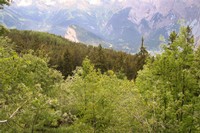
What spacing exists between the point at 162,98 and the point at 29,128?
31.3ft

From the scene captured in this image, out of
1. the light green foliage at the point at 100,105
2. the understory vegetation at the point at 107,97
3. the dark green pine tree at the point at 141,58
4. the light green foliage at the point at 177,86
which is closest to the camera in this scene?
the understory vegetation at the point at 107,97

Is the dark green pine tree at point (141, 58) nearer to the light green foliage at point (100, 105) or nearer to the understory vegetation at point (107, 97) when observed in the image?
the understory vegetation at point (107, 97)

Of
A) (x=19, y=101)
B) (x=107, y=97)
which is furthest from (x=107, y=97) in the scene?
(x=19, y=101)

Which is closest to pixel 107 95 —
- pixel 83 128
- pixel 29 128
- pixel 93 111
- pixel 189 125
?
pixel 93 111

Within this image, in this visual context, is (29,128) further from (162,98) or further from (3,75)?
(162,98)

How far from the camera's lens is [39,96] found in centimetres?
1555

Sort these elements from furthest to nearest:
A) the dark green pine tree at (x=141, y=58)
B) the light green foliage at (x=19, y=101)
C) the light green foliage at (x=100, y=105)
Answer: the dark green pine tree at (x=141, y=58) < the light green foliage at (x=100, y=105) < the light green foliage at (x=19, y=101)

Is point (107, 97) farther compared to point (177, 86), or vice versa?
point (107, 97)

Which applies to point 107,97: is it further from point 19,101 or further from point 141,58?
point 141,58

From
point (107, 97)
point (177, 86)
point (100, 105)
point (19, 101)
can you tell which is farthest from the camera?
point (107, 97)

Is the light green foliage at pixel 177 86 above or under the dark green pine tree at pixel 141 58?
under

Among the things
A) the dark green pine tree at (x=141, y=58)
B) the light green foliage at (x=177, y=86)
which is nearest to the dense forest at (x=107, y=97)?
the light green foliage at (x=177, y=86)

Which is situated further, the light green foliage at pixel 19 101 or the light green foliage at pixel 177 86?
the light green foliage at pixel 177 86

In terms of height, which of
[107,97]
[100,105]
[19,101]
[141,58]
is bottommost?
[100,105]
